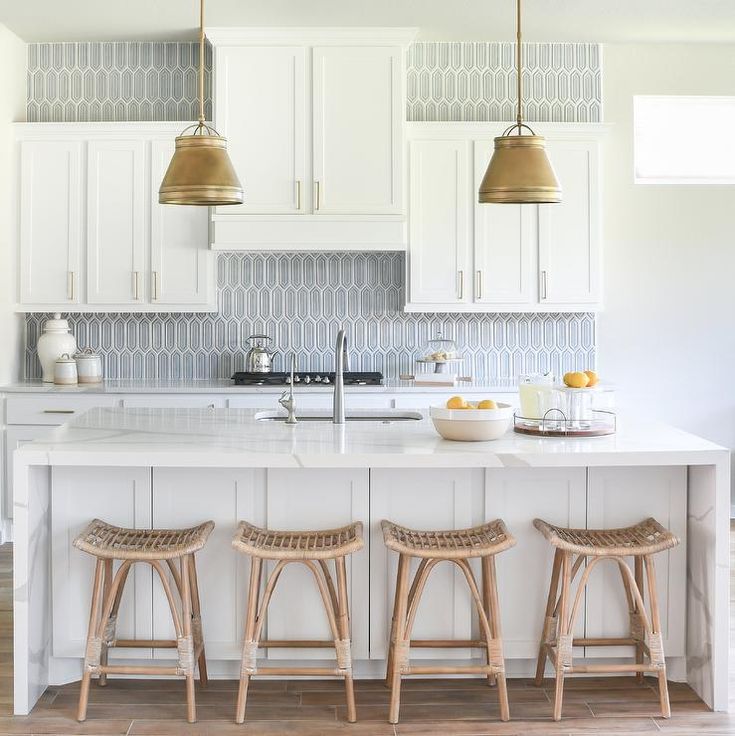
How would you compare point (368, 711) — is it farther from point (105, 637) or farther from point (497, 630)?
point (105, 637)

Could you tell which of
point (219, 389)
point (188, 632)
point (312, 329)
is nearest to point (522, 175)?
point (188, 632)

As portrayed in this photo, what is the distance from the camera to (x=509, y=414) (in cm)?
322

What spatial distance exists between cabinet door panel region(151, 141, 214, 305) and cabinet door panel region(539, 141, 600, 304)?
73.8 inches

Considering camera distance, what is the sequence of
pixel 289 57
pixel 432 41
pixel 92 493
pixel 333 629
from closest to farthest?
1. pixel 333 629
2. pixel 92 493
3. pixel 289 57
4. pixel 432 41

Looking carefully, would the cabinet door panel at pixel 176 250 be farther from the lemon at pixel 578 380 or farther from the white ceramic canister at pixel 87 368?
the lemon at pixel 578 380

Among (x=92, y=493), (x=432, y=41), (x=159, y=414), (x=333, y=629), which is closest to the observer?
(x=333, y=629)

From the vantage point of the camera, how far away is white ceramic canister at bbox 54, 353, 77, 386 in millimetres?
5285

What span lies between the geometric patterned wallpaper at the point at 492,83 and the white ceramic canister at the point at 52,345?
2.35 meters

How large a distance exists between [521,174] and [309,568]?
55.8 inches

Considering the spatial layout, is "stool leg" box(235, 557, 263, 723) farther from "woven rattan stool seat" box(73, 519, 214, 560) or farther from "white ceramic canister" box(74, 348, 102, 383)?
"white ceramic canister" box(74, 348, 102, 383)

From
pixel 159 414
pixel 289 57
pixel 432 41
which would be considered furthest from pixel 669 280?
pixel 159 414

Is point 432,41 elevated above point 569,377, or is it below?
above

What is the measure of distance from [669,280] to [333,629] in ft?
11.8

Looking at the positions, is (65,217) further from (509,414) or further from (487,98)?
(509,414)
